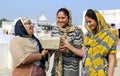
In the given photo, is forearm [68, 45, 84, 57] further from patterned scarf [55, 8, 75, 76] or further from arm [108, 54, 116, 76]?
arm [108, 54, 116, 76]

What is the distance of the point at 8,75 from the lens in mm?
7047

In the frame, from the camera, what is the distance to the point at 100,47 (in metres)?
2.90

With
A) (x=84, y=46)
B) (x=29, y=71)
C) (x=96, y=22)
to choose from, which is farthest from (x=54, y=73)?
(x=96, y=22)

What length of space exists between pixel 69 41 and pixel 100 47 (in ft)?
1.46

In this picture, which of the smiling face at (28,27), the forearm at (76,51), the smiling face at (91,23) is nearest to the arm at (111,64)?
the smiling face at (91,23)

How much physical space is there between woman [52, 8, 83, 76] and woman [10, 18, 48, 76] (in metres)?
0.19

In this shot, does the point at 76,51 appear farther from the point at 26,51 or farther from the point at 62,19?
the point at 26,51

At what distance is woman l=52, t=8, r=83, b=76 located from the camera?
3240mm

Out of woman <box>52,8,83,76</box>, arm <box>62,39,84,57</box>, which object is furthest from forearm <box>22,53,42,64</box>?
arm <box>62,39,84,57</box>

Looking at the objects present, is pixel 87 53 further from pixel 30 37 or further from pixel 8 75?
pixel 8 75

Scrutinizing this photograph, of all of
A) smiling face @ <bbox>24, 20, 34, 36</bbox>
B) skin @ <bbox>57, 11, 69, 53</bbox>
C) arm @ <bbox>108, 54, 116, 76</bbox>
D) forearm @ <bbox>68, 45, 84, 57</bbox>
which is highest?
skin @ <bbox>57, 11, 69, 53</bbox>

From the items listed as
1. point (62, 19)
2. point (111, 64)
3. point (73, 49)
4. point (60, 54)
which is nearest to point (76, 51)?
point (73, 49)

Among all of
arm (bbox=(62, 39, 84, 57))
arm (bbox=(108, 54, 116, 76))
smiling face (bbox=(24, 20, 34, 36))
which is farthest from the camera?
smiling face (bbox=(24, 20, 34, 36))

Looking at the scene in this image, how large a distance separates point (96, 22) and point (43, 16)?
48242mm
